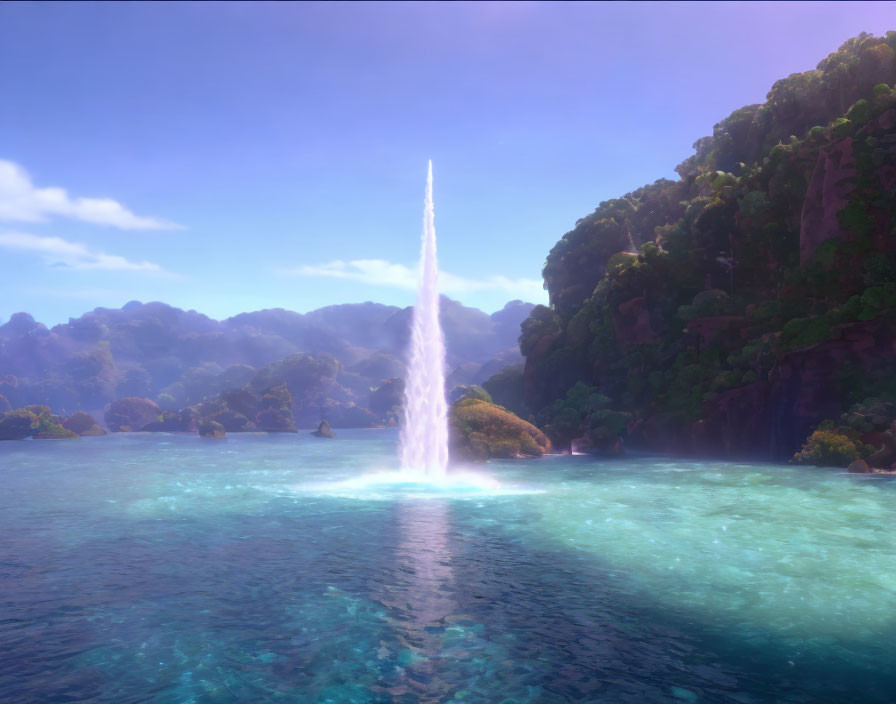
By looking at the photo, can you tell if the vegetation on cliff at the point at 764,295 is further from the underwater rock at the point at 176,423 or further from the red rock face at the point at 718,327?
the underwater rock at the point at 176,423

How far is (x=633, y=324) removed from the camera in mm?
61062

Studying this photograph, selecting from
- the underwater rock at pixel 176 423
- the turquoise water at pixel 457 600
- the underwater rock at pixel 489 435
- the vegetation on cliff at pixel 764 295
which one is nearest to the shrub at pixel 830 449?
the vegetation on cliff at pixel 764 295

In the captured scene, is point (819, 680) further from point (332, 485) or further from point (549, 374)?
point (549, 374)

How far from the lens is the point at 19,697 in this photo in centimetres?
830

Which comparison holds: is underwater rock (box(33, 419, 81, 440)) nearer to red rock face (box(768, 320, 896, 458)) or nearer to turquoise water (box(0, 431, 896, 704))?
turquoise water (box(0, 431, 896, 704))

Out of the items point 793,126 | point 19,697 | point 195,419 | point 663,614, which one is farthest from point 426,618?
point 195,419

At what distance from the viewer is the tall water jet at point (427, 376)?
3778 centimetres

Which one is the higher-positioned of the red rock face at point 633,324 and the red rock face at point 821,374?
the red rock face at point 633,324

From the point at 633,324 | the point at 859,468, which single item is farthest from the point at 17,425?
the point at 859,468

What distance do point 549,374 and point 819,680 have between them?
6425cm

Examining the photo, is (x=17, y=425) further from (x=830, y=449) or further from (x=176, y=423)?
(x=830, y=449)

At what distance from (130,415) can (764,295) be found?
152671 mm

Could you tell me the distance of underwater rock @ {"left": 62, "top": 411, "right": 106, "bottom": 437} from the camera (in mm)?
127062

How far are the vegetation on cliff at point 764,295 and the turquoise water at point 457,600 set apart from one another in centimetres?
Result: 1600
